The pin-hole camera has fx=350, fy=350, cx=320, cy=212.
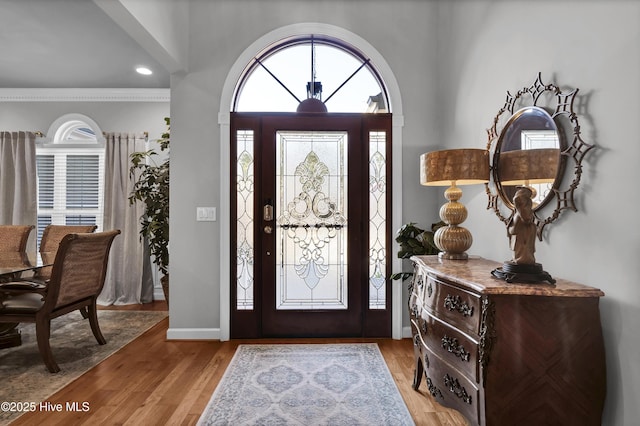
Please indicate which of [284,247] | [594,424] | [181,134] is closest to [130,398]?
[284,247]

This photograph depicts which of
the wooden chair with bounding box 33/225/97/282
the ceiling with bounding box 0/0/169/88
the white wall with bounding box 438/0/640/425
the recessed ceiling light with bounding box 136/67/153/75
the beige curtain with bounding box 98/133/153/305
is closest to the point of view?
the white wall with bounding box 438/0/640/425

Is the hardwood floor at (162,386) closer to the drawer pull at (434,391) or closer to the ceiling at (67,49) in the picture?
the drawer pull at (434,391)

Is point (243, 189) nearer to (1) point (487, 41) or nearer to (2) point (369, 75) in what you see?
(2) point (369, 75)

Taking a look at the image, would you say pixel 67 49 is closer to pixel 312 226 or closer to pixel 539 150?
pixel 312 226

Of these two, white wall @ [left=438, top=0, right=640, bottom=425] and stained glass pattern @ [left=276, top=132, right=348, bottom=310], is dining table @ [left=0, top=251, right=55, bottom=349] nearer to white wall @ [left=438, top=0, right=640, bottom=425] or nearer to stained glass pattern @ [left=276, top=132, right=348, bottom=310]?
stained glass pattern @ [left=276, top=132, right=348, bottom=310]

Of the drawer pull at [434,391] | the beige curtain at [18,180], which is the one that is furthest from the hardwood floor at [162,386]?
the beige curtain at [18,180]

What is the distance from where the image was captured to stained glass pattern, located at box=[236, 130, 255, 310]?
3.30 m

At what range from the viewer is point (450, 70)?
3078 millimetres

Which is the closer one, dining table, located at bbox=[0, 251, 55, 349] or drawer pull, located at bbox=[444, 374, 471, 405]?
drawer pull, located at bbox=[444, 374, 471, 405]

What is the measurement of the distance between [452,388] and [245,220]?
2220 millimetres

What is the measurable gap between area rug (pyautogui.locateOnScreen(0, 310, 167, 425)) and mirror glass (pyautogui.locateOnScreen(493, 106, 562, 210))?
10.5ft

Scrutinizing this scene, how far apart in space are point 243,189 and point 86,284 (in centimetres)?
154

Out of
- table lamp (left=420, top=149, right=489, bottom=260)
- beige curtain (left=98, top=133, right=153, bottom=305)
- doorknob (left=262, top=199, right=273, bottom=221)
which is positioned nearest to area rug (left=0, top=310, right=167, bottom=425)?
beige curtain (left=98, top=133, right=153, bottom=305)

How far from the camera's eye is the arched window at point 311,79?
11.1 feet
